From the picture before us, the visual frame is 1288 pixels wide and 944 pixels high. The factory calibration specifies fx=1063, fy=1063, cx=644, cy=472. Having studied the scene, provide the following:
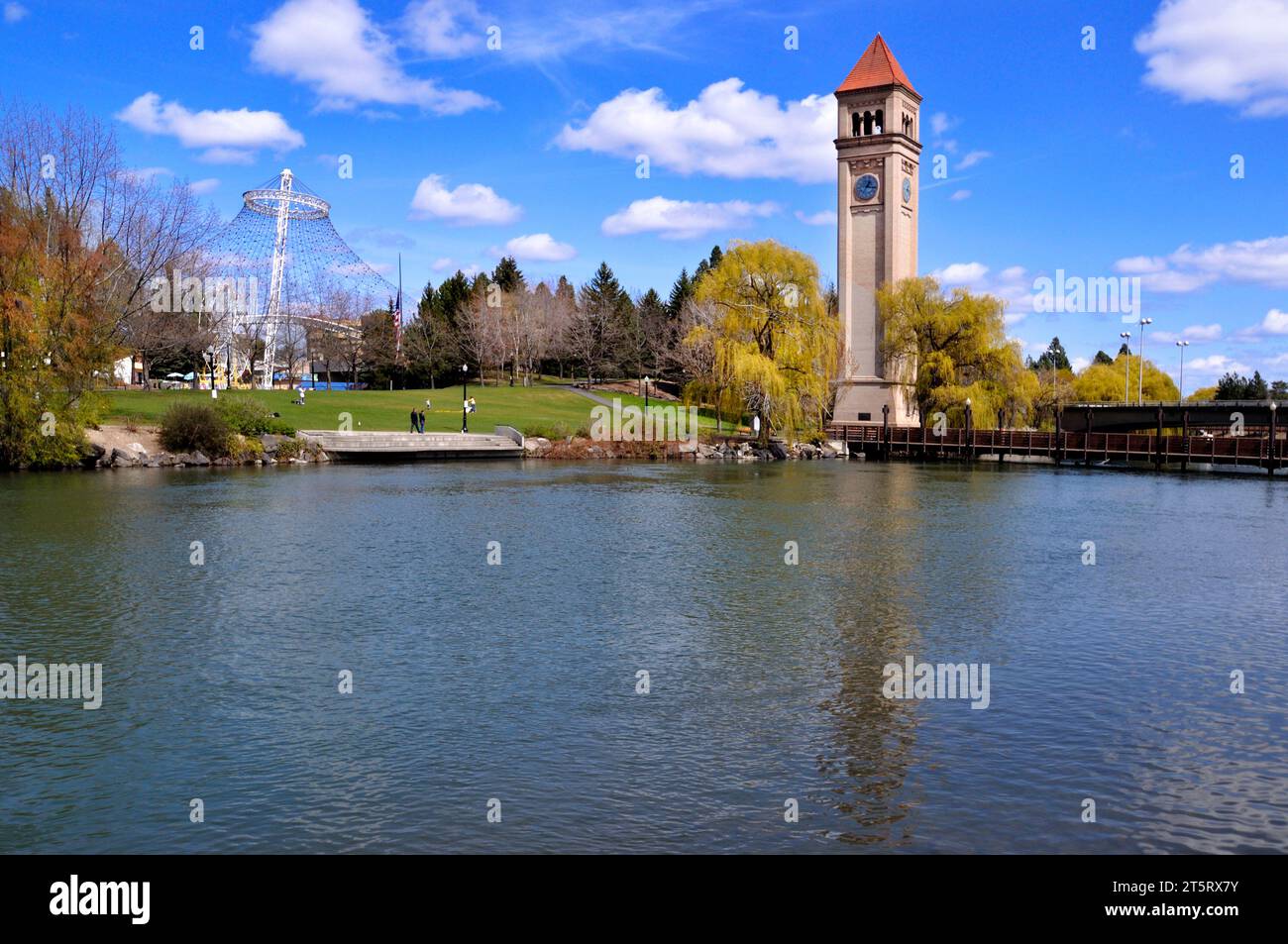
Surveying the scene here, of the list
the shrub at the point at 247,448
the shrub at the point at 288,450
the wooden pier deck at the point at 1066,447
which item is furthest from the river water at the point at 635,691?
the wooden pier deck at the point at 1066,447

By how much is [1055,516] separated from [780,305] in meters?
37.5

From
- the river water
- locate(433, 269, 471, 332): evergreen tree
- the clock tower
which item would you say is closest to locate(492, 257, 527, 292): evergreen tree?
locate(433, 269, 471, 332): evergreen tree

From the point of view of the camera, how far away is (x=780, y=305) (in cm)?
7169

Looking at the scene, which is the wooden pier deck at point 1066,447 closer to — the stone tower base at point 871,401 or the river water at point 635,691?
the stone tower base at point 871,401

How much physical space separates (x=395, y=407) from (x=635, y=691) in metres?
72.1

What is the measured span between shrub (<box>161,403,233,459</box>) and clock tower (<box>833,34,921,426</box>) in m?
53.5

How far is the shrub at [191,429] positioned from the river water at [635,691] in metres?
27.2

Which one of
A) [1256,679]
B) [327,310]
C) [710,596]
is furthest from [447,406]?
[1256,679]

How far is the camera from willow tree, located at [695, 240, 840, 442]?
70.9 metres

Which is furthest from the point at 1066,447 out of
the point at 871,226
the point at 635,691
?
the point at 635,691

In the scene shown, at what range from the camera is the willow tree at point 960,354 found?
77.6 m

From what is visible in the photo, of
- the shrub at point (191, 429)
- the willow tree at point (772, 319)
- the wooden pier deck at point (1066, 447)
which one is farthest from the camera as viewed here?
the willow tree at point (772, 319)

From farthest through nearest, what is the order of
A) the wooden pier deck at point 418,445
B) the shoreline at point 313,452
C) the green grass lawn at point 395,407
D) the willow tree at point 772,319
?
the willow tree at point 772,319
the green grass lawn at point 395,407
the wooden pier deck at point 418,445
the shoreline at point 313,452
